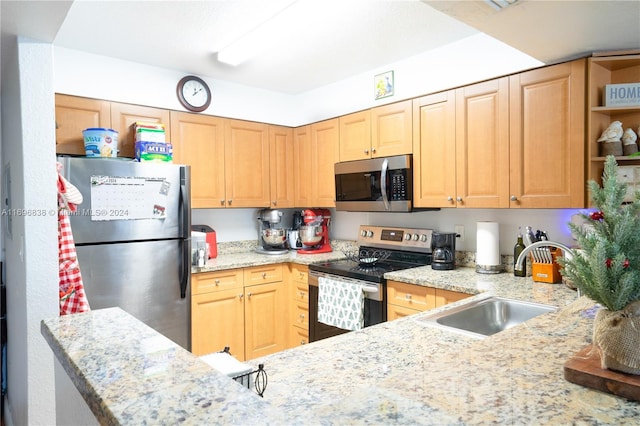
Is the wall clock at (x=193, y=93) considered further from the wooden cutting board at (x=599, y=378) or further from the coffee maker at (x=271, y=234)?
the wooden cutting board at (x=599, y=378)

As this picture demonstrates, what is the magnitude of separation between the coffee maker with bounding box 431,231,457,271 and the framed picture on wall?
1.27 meters

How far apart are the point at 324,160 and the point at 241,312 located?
147 centimetres

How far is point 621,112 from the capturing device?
214cm

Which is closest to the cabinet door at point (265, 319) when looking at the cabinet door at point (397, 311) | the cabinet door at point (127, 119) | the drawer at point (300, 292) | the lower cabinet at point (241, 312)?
the lower cabinet at point (241, 312)

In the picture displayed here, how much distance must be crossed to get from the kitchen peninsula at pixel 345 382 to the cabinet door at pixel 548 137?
105 centimetres

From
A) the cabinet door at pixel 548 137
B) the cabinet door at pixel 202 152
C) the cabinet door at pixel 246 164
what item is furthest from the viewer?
the cabinet door at pixel 246 164

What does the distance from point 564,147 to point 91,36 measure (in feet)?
9.85

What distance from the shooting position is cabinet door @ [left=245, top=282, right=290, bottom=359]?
126 inches

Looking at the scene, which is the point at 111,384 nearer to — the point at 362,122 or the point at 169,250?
the point at 169,250

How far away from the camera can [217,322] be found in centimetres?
303

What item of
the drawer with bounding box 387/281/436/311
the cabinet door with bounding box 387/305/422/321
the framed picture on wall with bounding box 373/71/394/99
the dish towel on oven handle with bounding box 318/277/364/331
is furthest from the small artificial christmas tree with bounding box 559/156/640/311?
the framed picture on wall with bounding box 373/71/394/99

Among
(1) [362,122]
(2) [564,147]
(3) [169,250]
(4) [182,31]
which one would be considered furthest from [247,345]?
(2) [564,147]

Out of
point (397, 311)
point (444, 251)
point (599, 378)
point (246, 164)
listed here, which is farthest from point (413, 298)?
point (246, 164)

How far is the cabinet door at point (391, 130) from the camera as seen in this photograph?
288 centimetres
